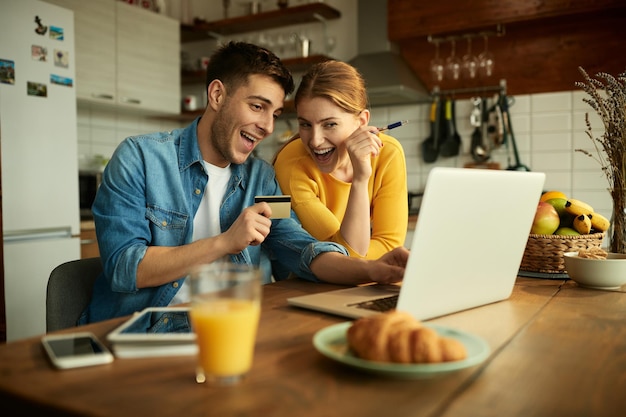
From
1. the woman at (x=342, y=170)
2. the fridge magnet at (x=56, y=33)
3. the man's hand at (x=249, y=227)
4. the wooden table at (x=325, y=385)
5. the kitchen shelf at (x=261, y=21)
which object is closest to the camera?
the wooden table at (x=325, y=385)

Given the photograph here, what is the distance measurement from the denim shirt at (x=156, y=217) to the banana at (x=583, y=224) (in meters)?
0.58

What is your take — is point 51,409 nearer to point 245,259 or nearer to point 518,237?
point 518,237

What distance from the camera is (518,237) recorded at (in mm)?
1025

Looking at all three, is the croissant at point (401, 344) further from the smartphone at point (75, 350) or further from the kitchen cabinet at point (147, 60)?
the kitchen cabinet at point (147, 60)

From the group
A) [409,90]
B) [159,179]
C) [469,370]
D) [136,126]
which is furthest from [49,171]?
[469,370]

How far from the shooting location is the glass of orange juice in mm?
608

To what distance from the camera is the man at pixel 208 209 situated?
1.21 m

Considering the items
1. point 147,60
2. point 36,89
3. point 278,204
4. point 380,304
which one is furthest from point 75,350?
point 147,60

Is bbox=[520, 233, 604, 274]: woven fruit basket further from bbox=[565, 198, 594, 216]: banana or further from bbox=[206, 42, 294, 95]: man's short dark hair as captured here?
bbox=[206, 42, 294, 95]: man's short dark hair

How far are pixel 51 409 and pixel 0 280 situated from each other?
2.32 metres

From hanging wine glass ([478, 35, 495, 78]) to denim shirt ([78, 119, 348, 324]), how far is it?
2243 mm

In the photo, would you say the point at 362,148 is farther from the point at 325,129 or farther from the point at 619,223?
the point at 619,223

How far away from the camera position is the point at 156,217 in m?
1.36

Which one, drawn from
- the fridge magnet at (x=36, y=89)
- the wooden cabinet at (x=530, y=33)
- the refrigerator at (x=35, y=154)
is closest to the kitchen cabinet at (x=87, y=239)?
the refrigerator at (x=35, y=154)
